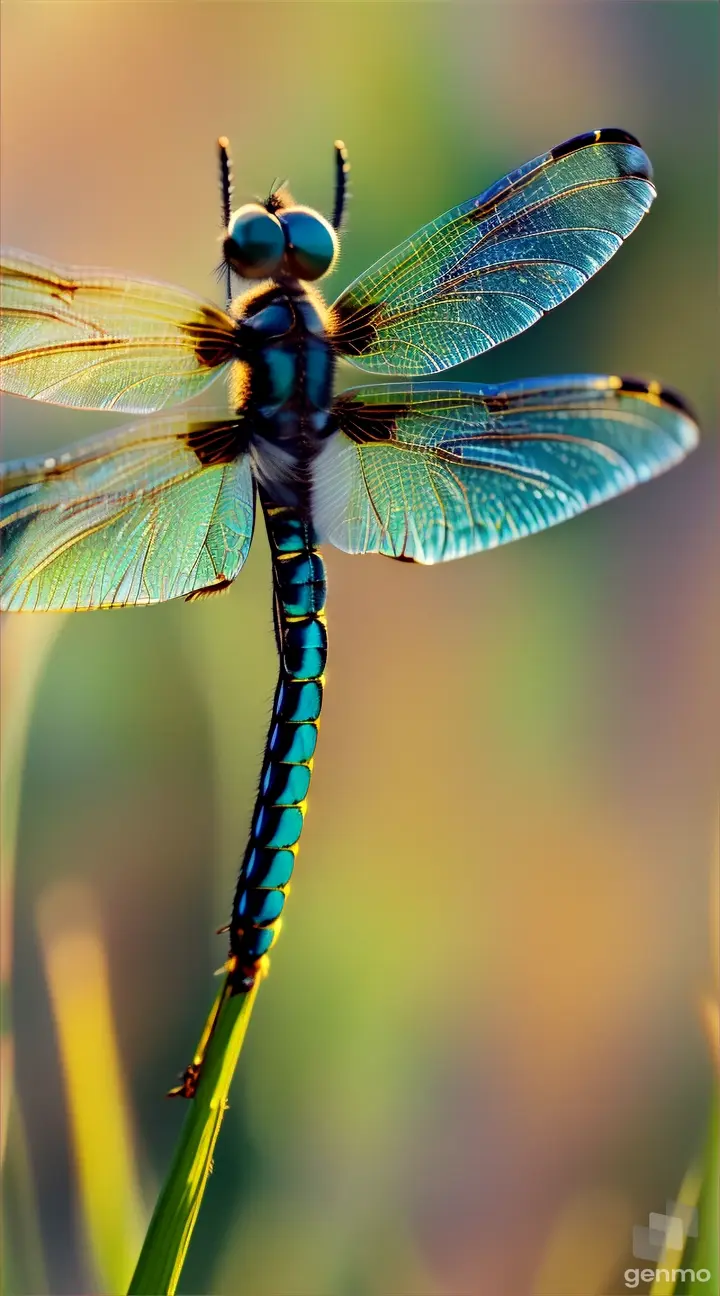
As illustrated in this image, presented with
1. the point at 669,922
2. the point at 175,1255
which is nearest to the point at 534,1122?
the point at 669,922

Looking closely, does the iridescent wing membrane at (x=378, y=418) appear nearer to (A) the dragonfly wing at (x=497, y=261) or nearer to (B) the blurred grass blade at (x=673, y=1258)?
(A) the dragonfly wing at (x=497, y=261)

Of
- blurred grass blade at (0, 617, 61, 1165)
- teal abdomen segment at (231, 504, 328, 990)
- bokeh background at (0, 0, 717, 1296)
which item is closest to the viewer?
teal abdomen segment at (231, 504, 328, 990)

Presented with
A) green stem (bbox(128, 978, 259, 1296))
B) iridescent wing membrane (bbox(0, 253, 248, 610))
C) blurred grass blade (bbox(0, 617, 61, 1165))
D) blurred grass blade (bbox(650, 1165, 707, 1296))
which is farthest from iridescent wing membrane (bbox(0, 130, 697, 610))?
blurred grass blade (bbox(650, 1165, 707, 1296))

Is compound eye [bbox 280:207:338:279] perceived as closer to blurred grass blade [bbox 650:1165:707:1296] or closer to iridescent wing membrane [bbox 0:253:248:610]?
iridescent wing membrane [bbox 0:253:248:610]

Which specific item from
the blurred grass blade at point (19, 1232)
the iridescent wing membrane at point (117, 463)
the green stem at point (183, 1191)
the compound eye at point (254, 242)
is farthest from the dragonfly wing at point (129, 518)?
the blurred grass blade at point (19, 1232)

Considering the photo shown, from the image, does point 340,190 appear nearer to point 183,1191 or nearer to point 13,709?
point 13,709

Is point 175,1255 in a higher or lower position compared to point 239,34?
lower

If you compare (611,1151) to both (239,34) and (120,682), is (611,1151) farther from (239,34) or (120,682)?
(239,34)
